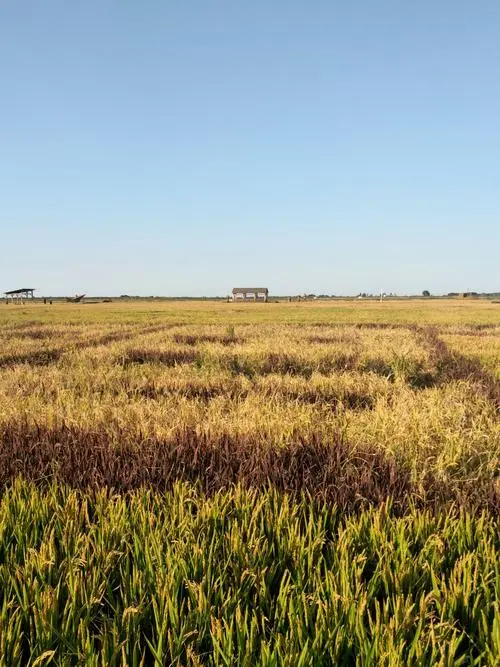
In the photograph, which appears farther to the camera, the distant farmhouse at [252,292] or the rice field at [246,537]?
the distant farmhouse at [252,292]

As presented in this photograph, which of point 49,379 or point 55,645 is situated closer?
point 55,645

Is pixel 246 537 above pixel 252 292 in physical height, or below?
below

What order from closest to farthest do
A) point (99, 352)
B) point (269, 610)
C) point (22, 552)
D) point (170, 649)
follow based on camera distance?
point (170, 649), point (269, 610), point (22, 552), point (99, 352)

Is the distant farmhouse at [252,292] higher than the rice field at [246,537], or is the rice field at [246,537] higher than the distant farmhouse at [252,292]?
the distant farmhouse at [252,292]

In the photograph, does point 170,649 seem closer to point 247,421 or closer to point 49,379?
point 247,421

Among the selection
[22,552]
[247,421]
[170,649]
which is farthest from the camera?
[247,421]

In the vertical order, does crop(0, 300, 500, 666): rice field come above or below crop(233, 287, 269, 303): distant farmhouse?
below

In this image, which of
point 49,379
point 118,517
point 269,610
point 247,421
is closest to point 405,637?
point 269,610

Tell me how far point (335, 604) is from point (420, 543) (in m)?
0.92

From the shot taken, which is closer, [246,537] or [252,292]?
[246,537]

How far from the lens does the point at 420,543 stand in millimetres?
2391

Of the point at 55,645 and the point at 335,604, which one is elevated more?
the point at 335,604

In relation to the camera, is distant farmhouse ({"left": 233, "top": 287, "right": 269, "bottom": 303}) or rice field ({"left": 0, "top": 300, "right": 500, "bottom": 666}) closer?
rice field ({"left": 0, "top": 300, "right": 500, "bottom": 666})

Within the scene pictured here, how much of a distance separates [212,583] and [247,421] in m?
2.68
